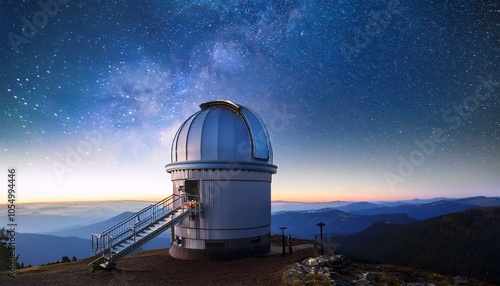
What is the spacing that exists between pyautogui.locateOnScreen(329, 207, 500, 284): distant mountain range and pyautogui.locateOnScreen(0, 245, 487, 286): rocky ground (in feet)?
79.8

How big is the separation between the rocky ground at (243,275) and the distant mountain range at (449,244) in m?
24.3

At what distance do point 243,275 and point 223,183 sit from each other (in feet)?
16.0

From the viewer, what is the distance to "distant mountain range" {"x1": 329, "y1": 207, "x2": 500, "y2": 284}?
110ft

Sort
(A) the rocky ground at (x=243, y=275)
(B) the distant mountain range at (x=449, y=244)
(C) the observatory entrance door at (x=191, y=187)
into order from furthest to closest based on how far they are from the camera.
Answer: (B) the distant mountain range at (x=449, y=244)
(C) the observatory entrance door at (x=191, y=187)
(A) the rocky ground at (x=243, y=275)

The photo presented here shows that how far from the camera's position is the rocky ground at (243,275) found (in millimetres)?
9341

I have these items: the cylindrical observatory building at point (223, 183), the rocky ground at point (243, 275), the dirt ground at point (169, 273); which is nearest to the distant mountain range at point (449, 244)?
the cylindrical observatory building at point (223, 183)

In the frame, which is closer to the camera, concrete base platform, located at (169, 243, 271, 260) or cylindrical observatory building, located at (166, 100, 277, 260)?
concrete base platform, located at (169, 243, 271, 260)

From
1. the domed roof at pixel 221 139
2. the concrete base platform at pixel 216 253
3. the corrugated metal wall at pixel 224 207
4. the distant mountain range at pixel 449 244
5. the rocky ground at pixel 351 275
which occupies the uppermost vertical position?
the domed roof at pixel 221 139

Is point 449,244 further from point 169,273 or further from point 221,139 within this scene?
point 169,273

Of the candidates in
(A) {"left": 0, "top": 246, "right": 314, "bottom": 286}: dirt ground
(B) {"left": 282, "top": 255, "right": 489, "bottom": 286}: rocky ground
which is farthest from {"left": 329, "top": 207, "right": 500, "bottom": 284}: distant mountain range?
(A) {"left": 0, "top": 246, "right": 314, "bottom": 286}: dirt ground

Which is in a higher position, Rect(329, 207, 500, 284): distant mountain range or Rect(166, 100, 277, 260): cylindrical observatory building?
Rect(166, 100, 277, 260): cylindrical observatory building

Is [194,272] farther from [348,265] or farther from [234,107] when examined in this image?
[234,107]

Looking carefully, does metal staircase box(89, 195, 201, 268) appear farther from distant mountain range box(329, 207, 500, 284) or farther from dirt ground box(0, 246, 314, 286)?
distant mountain range box(329, 207, 500, 284)

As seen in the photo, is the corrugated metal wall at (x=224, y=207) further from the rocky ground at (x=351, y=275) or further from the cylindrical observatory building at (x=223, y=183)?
the rocky ground at (x=351, y=275)
